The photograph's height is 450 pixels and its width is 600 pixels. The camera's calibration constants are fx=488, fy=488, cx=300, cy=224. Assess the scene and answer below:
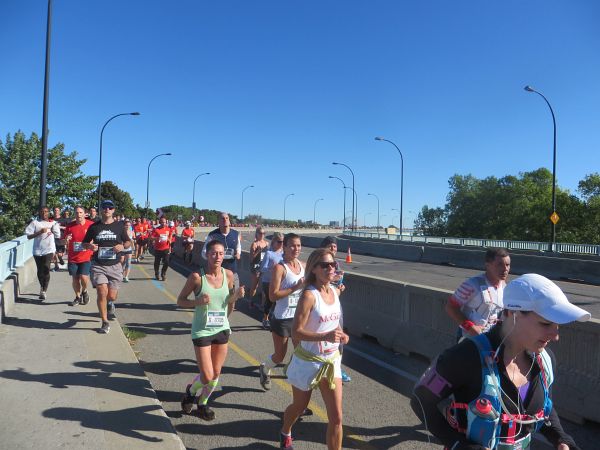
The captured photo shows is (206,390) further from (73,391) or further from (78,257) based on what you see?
(78,257)

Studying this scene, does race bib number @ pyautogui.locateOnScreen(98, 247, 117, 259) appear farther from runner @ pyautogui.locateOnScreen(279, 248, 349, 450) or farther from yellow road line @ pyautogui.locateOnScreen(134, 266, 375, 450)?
runner @ pyautogui.locateOnScreen(279, 248, 349, 450)

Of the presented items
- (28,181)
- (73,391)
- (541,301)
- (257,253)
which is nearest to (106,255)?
(73,391)

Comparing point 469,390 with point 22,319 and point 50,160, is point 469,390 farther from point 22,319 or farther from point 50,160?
point 50,160

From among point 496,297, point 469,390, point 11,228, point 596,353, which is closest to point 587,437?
point 596,353

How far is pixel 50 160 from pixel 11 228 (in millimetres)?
5381

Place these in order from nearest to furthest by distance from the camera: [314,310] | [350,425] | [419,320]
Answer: [314,310] < [350,425] < [419,320]

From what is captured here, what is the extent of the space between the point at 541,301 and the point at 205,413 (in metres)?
3.61

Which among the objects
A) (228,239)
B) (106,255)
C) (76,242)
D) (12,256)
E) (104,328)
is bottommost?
(104,328)

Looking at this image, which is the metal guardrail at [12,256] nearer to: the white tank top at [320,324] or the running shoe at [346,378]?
the running shoe at [346,378]

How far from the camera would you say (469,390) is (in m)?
2.08

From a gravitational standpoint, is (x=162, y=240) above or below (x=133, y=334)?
above

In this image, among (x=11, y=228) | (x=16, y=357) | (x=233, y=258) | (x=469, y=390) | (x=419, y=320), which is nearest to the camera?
(x=469, y=390)

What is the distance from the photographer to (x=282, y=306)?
18.5ft

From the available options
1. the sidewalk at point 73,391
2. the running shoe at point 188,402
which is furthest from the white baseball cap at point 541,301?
the running shoe at point 188,402
